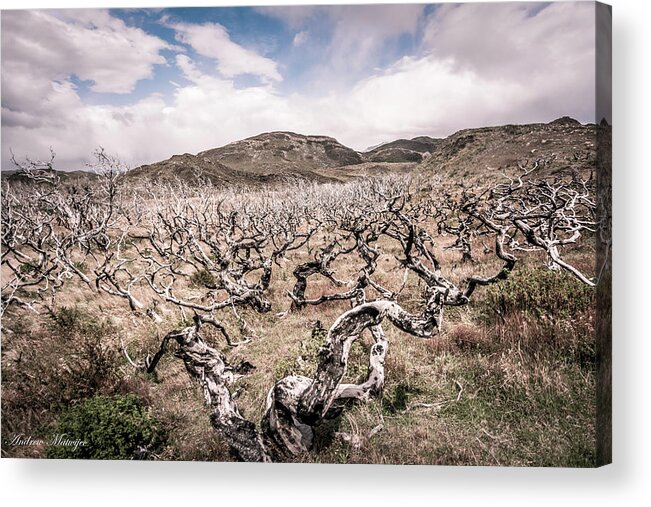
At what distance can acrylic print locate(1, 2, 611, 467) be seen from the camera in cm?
421

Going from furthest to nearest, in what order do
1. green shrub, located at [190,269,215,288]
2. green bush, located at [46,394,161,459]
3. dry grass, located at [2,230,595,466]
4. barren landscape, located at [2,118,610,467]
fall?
green shrub, located at [190,269,215,288]
green bush, located at [46,394,161,459]
barren landscape, located at [2,118,610,467]
dry grass, located at [2,230,595,466]

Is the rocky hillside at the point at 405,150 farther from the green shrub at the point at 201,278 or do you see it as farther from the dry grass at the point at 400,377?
the green shrub at the point at 201,278

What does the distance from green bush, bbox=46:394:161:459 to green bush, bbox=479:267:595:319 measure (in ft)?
10.7

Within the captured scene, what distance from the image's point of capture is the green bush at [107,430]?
15.0 ft

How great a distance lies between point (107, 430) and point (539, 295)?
4047 mm

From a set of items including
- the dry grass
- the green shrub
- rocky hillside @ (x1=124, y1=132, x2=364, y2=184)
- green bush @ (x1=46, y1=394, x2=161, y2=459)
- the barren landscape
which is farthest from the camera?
the green shrub

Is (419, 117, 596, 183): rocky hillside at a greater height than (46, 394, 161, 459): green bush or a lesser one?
greater

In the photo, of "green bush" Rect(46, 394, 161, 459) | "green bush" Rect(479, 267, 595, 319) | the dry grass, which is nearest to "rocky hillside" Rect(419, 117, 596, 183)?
the dry grass

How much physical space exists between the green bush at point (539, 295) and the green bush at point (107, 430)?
3.26 metres

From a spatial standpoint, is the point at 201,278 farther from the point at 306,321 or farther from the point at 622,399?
the point at 622,399

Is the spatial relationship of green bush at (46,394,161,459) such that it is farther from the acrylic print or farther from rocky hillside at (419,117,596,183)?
rocky hillside at (419,117,596,183)

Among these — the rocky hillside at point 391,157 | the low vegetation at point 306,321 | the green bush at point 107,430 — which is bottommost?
the green bush at point 107,430

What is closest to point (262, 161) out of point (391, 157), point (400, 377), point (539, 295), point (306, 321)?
point (391, 157)

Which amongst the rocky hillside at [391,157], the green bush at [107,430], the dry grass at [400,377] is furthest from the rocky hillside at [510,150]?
the green bush at [107,430]
